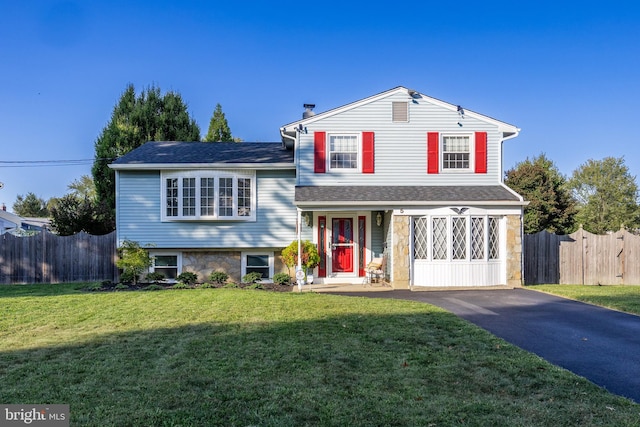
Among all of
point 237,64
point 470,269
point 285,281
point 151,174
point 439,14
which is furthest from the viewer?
point 237,64

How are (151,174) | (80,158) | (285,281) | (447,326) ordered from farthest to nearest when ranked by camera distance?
1. (80,158)
2. (151,174)
3. (285,281)
4. (447,326)

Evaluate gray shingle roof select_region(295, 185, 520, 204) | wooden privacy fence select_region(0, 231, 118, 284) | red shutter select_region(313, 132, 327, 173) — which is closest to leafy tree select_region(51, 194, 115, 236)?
wooden privacy fence select_region(0, 231, 118, 284)

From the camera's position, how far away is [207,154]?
51.9ft

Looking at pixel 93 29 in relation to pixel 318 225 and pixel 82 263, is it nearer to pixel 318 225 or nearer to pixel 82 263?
pixel 82 263

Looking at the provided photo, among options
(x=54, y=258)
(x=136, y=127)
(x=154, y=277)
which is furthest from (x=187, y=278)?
(x=136, y=127)

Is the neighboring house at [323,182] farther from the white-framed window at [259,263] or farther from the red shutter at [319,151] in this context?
the white-framed window at [259,263]

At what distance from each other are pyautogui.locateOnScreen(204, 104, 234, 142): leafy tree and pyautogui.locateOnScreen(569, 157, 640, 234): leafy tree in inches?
1288

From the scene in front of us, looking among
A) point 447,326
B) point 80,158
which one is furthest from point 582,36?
point 80,158

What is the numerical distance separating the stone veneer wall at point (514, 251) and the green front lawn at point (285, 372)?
5768 mm

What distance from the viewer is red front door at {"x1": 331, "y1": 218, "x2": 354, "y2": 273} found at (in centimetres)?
1466

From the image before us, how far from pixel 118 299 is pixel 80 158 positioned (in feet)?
75.3

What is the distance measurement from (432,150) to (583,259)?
630 centimetres

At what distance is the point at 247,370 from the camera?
4.86 metres

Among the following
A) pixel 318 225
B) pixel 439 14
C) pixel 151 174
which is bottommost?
pixel 318 225
